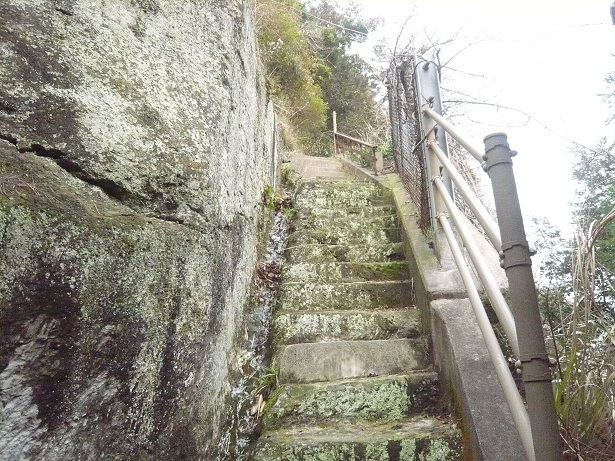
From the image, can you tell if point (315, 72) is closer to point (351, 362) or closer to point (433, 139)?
point (433, 139)

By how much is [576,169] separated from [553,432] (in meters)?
1.40

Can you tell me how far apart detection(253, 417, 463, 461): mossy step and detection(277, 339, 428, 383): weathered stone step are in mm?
392

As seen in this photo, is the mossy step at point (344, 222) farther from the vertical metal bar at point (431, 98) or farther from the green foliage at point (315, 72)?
the green foliage at point (315, 72)

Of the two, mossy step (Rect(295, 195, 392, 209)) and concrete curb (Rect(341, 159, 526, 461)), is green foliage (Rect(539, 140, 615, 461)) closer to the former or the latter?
concrete curb (Rect(341, 159, 526, 461))

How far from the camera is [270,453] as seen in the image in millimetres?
1647

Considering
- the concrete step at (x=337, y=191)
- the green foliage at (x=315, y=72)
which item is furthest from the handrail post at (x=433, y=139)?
the green foliage at (x=315, y=72)

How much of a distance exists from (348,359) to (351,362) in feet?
0.07

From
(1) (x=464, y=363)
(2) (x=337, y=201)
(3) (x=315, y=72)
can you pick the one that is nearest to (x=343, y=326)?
(1) (x=464, y=363)

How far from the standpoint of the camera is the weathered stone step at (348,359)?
2119mm

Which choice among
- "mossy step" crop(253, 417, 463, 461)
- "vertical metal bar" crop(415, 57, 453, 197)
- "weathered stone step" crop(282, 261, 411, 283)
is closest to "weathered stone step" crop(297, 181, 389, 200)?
"weathered stone step" crop(282, 261, 411, 283)

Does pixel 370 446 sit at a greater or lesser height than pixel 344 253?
lesser

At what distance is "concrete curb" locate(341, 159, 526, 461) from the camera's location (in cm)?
144

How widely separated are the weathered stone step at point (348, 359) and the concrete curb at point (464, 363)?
0.50ft

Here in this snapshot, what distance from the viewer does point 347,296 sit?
2.73m
